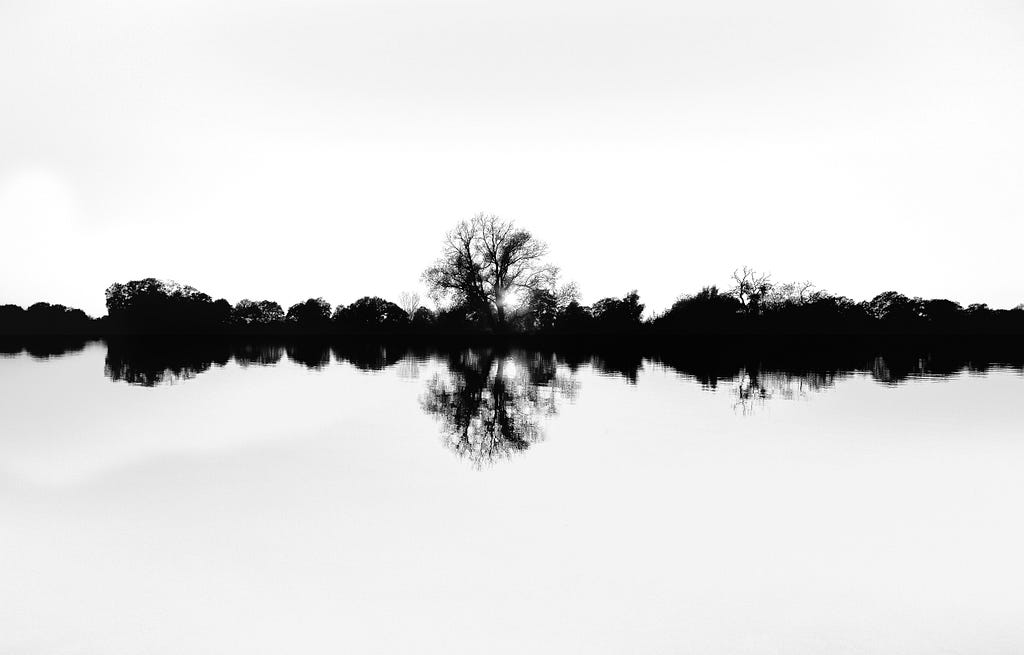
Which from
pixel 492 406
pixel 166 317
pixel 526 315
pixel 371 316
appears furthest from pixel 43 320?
pixel 492 406

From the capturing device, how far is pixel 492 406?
16.6m

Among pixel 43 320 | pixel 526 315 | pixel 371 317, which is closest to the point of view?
pixel 526 315

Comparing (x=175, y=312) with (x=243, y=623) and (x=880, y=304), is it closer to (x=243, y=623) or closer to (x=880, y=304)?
(x=243, y=623)

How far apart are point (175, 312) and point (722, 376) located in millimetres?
76345

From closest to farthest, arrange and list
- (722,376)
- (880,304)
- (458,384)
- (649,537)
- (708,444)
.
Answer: (649,537), (708,444), (458,384), (722,376), (880,304)

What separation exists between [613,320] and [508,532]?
7057 centimetres

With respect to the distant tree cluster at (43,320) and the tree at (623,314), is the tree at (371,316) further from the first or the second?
the distant tree cluster at (43,320)

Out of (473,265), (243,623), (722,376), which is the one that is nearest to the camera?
(243,623)

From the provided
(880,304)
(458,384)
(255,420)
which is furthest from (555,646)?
(880,304)

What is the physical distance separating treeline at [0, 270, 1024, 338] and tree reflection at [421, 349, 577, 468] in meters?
38.9

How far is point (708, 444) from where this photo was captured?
1184cm

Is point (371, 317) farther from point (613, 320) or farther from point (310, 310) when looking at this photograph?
point (613, 320)

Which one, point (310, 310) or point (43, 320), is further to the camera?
point (310, 310)

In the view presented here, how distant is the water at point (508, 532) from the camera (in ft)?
16.2
